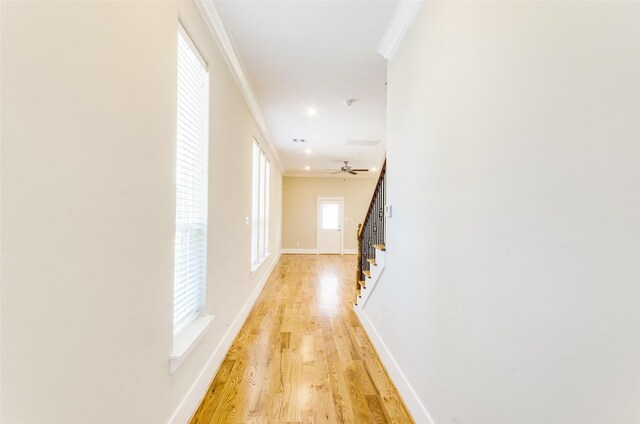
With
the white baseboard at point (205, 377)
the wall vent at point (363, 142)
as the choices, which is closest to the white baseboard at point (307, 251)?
the wall vent at point (363, 142)

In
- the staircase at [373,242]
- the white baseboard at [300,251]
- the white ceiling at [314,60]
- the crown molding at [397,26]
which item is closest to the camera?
the crown molding at [397,26]

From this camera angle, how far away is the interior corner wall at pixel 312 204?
9.78 metres

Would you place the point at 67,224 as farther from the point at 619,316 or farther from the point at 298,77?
the point at 298,77

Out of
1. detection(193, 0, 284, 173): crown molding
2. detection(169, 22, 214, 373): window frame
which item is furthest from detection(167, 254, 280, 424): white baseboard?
detection(193, 0, 284, 173): crown molding

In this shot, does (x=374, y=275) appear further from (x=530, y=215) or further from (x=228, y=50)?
(x=228, y=50)

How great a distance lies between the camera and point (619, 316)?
2.12 feet

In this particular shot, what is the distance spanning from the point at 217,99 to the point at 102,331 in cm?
191

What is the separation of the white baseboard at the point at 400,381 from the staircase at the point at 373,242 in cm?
50

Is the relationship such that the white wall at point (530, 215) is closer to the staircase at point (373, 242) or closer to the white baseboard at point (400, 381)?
the white baseboard at point (400, 381)

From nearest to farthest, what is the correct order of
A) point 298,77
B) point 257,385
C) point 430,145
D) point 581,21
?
point 581,21 < point 430,145 < point 257,385 < point 298,77

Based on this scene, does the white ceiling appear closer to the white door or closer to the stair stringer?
the stair stringer

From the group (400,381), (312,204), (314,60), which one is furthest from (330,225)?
(400,381)

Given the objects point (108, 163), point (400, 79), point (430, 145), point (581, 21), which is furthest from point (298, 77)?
point (581, 21)

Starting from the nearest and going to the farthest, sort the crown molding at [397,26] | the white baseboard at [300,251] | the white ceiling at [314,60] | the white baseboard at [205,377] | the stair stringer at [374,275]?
the white baseboard at [205,377] < the crown molding at [397,26] < the white ceiling at [314,60] < the stair stringer at [374,275] < the white baseboard at [300,251]
